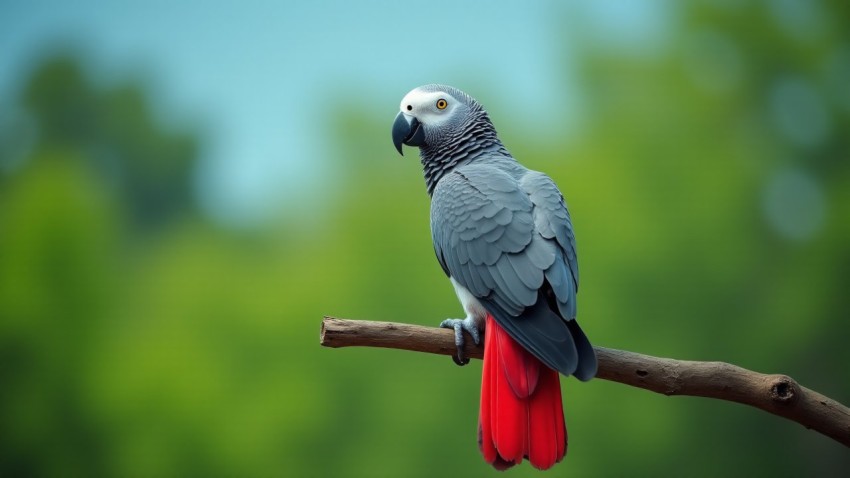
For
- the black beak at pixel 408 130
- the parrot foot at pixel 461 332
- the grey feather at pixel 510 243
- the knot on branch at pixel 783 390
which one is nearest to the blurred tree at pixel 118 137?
the black beak at pixel 408 130

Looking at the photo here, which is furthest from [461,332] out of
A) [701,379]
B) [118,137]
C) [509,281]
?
[118,137]

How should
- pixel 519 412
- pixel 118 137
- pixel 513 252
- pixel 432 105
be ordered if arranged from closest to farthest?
pixel 519 412, pixel 513 252, pixel 432 105, pixel 118 137

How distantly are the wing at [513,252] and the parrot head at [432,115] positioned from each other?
16 centimetres

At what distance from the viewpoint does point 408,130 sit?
1.83m

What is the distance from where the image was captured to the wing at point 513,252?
4.43 feet

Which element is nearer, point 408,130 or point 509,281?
point 509,281

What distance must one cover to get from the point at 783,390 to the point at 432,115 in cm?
98

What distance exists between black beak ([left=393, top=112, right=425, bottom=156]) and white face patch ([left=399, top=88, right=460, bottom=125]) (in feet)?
0.06

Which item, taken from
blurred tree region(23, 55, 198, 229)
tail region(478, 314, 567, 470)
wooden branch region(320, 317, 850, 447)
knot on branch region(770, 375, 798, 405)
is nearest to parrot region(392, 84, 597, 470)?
tail region(478, 314, 567, 470)

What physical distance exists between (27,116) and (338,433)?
6.63 ft

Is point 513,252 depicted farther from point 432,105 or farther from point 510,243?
point 432,105

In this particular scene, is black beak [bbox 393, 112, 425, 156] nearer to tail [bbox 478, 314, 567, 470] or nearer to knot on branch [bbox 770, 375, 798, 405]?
tail [bbox 478, 314, 567, 470]

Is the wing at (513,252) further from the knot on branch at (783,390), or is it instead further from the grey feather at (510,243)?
the knot on branch at (783,390)

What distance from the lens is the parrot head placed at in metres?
1.78
